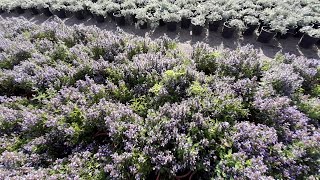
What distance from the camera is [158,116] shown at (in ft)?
10.1

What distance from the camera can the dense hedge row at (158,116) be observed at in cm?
283

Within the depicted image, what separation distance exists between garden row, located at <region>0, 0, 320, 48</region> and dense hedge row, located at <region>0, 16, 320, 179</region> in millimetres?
2578

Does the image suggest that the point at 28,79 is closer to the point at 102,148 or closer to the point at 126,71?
the point at 126,71

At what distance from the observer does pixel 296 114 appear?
322 cm

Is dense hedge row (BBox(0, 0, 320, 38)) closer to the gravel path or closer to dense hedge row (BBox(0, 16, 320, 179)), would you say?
the gravel path

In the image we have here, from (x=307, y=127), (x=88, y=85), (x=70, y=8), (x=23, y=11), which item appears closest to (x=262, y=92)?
(x=307, y=127)

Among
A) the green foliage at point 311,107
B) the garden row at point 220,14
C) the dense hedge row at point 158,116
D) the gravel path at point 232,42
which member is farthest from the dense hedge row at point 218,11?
the green foliage at point 311,107

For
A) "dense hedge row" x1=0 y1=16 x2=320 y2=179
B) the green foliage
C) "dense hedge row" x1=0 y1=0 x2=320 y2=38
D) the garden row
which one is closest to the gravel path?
the garden row

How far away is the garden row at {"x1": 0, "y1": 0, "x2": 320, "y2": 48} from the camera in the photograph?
6.40m

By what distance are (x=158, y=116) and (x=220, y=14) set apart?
4.95 meters

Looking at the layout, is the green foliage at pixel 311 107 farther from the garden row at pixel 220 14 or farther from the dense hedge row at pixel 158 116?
the garden row at pixel 220 14

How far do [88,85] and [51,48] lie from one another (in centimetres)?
144

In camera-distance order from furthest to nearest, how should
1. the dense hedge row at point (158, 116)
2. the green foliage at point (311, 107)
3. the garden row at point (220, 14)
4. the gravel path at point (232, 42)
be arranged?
1. the garden row at point (220, 14)
2. the gravel path at point (232, 42)
3. the green foliage at point (311, 107)
4. the dense hedge row at point (158, 116)

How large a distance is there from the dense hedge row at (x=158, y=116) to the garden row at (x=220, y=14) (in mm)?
2578
